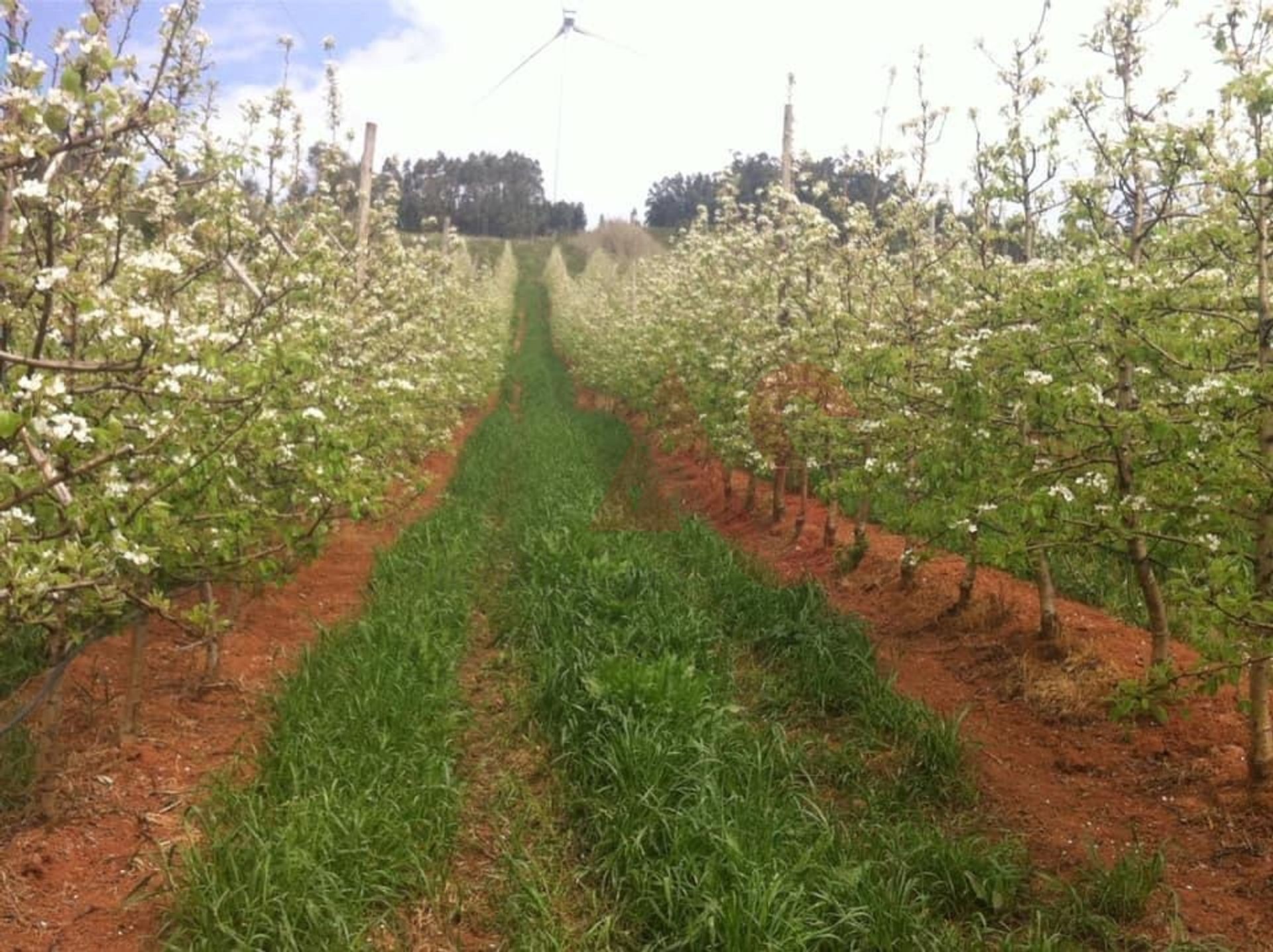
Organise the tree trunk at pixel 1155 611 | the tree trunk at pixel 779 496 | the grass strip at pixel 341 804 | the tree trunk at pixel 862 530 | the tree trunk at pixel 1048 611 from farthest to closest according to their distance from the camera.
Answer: the tree trunk at pixel 779 496 → the tree trunk at pixel 862 530 → the tree trunk at pixel 1048 611 → the tree trunk at pixel 1155 611 → the grass strip at pixel 341 804

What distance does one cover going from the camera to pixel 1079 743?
21.2ft

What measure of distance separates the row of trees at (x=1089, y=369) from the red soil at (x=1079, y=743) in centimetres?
36

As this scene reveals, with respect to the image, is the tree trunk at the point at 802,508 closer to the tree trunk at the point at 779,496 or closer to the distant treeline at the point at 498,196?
the tree trunk at the point at 779,496

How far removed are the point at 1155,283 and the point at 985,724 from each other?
3372 millimetres

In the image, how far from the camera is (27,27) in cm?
386

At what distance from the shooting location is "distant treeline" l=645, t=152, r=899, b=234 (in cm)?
1120

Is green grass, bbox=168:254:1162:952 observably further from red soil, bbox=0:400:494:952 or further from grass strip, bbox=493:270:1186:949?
red soil, bbox=0:400:494:952

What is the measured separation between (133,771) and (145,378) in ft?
11.5

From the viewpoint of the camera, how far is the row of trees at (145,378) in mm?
3127

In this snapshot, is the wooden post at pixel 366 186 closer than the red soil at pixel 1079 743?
No

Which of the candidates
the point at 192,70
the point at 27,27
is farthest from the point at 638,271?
the point at 27,27

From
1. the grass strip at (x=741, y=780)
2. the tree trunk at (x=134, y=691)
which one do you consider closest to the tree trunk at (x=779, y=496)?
the grass strip at (x=741, y=780)

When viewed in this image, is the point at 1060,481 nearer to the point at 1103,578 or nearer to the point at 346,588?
the point at 1103,578

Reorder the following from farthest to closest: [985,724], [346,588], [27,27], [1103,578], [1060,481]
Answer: [346,588], [1103,578], [985,724], [1060,481], [27,27]
